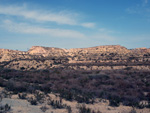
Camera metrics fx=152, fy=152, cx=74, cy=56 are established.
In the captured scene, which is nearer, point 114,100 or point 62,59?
point 114,100

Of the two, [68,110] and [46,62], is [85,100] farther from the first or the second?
[46,62]

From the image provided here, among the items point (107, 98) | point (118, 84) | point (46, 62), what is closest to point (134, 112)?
point (107, 98)

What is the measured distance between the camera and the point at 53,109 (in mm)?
9602

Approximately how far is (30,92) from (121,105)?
782 centimetres

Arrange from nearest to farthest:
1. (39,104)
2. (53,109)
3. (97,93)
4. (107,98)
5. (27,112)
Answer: (27,112) < (53,109) < (39,104) < (107,98) < (97,93)

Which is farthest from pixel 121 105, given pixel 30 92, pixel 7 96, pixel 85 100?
pixel 7 96

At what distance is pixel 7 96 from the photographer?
472 inches

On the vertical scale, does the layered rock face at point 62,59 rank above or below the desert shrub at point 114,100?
above

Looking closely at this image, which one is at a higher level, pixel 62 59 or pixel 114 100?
pixel 62 59

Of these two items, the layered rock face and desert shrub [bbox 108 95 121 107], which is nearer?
desert shrub [bbox 108 95 121 107]

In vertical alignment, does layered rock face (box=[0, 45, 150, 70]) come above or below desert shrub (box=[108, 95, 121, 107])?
above

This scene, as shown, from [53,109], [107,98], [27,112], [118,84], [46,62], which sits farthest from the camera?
[46,62]

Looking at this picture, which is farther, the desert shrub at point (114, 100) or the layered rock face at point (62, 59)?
the layered rock face at point (62, 59)

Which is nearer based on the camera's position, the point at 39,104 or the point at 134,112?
the point at 134,112
